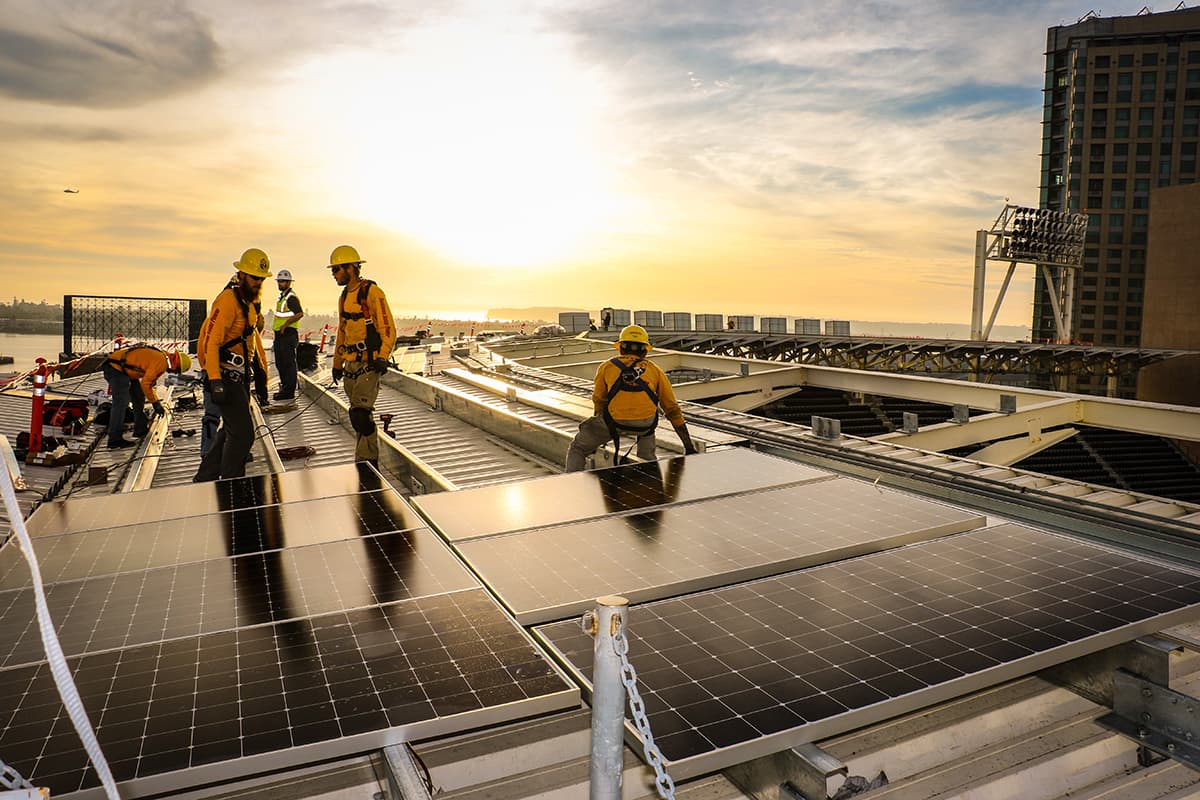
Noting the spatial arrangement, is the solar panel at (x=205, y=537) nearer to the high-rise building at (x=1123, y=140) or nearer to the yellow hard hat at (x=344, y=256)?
the yellow hard hat at (x=344, y=256)

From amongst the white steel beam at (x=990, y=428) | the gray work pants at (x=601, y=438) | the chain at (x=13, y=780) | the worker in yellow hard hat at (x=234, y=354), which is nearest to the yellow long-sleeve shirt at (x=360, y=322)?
the worker in yellow hard hat at (x=234, y=354)

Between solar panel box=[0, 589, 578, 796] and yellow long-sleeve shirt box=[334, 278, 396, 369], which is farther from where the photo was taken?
yellow long-sleeve shirt box=[334, 278, 396, 369]

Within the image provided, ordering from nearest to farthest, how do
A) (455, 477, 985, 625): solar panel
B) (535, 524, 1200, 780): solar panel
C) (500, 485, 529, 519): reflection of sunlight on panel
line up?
(535, 524, 1200, 780): solar panel → (455, 477, 985, 625): solar panel → (500, 485, 529, 519): reflection of sunlight on panel

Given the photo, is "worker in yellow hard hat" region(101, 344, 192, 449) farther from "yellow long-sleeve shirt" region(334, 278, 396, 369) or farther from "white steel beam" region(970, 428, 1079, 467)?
"white steel beam" region(970, 428, 1079, 467)

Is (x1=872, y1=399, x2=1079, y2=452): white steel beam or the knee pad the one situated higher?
the knee pad

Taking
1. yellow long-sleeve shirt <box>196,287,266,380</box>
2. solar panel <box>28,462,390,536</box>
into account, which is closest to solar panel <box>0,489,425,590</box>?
solar panel <box>28,462,390,536</box>

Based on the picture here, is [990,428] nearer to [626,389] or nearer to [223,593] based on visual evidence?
[626,389]
